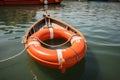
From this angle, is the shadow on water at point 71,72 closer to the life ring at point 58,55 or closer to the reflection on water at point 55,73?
the reflection on water at point 55,73

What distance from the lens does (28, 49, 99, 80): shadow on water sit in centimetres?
405

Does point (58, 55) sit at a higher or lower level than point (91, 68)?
higher

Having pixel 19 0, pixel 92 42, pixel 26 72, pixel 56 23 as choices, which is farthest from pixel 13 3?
pixel 26 72

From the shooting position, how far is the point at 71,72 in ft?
13.9

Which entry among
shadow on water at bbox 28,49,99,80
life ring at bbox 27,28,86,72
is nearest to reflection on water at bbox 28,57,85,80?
shadow on water at bbox 28,49,99,80

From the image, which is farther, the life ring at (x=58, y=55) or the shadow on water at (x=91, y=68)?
the shadow on water at (x=91, y=68)

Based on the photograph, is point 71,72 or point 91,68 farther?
point 91,68

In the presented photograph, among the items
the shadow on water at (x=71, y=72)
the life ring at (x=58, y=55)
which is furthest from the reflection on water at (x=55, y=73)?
the life ring at (x=58, y=55)

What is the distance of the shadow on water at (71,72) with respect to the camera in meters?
4.05

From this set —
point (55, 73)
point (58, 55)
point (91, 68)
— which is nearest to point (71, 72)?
point (55, 73)

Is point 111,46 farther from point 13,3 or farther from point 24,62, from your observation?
point 13,3

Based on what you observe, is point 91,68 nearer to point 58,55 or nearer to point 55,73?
point 55,73

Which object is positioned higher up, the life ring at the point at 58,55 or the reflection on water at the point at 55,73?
the life ring at the point at 58,55

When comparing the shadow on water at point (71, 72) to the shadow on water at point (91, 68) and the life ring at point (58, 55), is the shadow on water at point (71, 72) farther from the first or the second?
the life ring at point (58, 55)
